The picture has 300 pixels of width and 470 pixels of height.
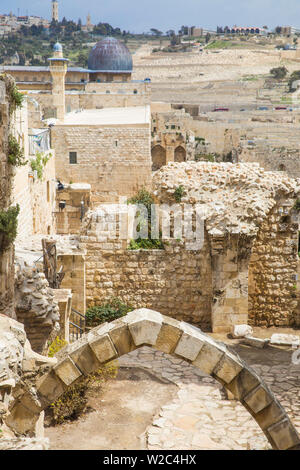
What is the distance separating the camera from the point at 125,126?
21.3 m

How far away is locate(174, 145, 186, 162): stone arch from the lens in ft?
116

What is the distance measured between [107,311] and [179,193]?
2432 millimetres

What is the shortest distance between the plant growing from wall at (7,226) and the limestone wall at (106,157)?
14632 millimetres

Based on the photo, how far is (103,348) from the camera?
4926 mm

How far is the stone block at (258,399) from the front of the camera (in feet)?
16.4

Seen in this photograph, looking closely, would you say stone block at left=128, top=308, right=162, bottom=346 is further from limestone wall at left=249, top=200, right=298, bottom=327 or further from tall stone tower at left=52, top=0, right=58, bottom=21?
tall stone tower at left=52, top=0, right=58, bottom=21

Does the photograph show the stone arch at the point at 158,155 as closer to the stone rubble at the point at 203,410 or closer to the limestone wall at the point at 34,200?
the limestone wall at the point at 34,200

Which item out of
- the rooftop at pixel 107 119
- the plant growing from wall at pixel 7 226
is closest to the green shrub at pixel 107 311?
the plant growing from wall at pixel 7 226

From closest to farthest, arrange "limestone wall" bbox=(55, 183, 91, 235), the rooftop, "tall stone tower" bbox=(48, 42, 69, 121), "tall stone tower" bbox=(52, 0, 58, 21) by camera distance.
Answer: "limestone wall" bbox=(55, 183, 91, 235)
the rooftop
"tall stone tower" bbox=(48, 42, 69, 121)
"tall stone tower" bbox=(52, 0, 58, 21)

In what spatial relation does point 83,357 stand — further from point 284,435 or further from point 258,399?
point 284,435

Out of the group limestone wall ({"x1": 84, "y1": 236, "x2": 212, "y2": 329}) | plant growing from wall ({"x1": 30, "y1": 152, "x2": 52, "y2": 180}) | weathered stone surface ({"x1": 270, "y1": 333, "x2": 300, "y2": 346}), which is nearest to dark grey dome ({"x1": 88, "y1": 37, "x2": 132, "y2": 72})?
plant growing from wall ({"x1": 30, "y1": 152, "x2": 52, "y2": 180})

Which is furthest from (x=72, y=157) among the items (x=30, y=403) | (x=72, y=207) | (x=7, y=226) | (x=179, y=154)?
(x=30, y=403)
